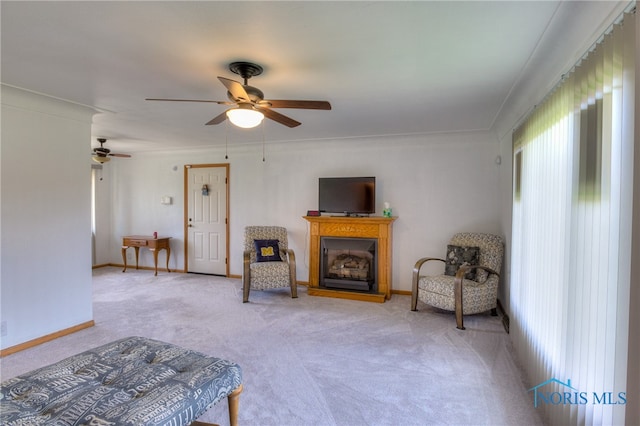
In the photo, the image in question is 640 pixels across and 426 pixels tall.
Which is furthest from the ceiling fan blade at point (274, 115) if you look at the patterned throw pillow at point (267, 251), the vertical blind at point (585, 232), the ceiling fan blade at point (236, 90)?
the patterned throw pillow at point (267, 251)

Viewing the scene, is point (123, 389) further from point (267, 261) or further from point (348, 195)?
point (348, 195)

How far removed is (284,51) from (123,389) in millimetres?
2114

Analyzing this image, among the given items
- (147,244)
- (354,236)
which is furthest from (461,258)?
(147,244)

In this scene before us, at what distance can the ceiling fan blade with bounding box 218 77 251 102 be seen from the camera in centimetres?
200

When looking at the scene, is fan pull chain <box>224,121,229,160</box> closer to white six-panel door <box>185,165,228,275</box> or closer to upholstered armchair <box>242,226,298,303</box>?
white six-panel door <box>185,165,228,275</box>

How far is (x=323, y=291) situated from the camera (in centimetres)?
491

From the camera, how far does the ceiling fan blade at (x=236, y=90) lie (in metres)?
2.00

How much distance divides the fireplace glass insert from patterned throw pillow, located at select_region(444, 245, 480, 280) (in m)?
1.01

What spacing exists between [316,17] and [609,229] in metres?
1.72

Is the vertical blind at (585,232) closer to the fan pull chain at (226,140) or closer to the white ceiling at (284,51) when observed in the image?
the white ceiling at (284,51)

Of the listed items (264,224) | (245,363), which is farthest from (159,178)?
(245,363)

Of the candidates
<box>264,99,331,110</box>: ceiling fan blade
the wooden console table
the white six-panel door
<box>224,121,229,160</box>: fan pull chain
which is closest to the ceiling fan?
<box>264,99,331,110</box>: ceiling fan blade

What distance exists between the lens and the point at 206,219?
622 cm

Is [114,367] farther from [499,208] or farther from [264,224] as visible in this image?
[499,208]
